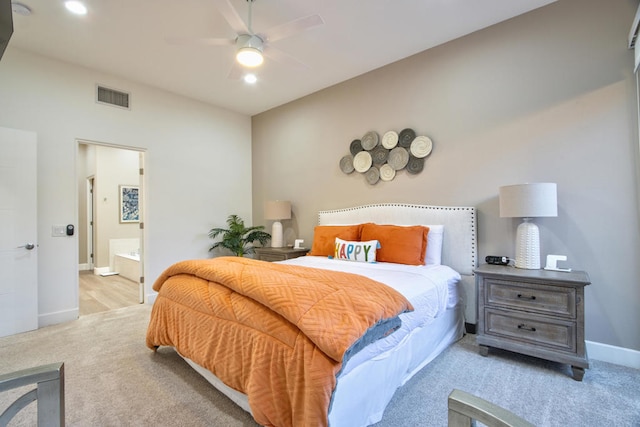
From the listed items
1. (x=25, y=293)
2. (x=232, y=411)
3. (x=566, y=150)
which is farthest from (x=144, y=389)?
(x=566, y=150)

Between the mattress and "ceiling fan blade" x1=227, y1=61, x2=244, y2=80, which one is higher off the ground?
"ceiling fan blade" x1=227, y1=61, x2=244, y2=80

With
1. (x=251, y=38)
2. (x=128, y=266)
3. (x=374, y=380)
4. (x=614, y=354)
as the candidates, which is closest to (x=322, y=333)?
(x=374, y=380)

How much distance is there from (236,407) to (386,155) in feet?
9.96

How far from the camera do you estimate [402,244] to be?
10.2 ft

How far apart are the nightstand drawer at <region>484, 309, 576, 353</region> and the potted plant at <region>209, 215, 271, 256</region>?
3.61m

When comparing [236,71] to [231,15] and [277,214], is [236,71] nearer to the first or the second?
[231,15]

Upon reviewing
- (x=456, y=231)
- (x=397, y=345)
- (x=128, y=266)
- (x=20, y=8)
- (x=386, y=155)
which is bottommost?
(x=128, y=266)

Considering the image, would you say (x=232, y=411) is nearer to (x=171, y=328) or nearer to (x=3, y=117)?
(x=171, y=328)

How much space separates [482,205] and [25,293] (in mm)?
4913

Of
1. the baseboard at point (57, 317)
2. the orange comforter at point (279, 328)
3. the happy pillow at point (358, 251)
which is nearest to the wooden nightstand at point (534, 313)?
the happy pillow at point (358, 251)

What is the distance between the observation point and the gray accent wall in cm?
246

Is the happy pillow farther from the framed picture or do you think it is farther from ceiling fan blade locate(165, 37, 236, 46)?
the framed picture

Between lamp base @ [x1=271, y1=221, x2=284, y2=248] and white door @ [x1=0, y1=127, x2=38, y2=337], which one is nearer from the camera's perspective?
white door @ [x1=0, y1=127, x2=38, y2=337]

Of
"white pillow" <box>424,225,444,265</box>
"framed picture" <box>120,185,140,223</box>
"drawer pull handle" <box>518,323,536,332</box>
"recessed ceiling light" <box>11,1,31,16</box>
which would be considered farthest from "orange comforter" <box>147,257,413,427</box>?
"framed picture" <box>120,185,140,223</box>
